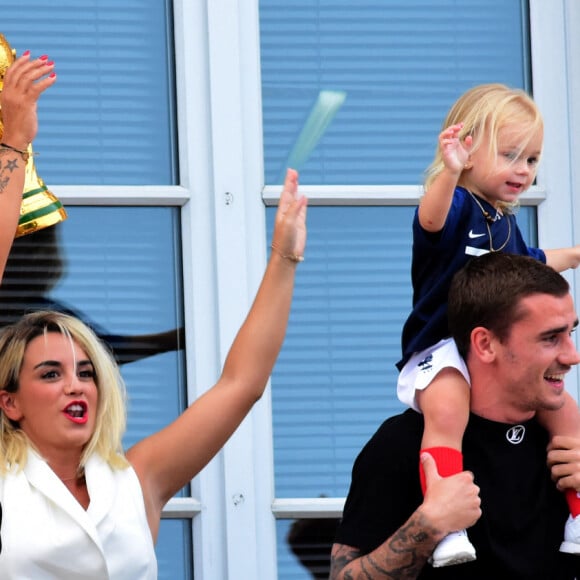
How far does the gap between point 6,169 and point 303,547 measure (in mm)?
1327

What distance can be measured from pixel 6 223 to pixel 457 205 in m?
0.98

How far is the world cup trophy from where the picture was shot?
4203mm

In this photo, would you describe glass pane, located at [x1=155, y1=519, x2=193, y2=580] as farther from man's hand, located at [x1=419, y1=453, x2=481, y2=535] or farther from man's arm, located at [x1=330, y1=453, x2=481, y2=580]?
man's hand, located at [x1=419, y1=453, x2=481, y2=535]

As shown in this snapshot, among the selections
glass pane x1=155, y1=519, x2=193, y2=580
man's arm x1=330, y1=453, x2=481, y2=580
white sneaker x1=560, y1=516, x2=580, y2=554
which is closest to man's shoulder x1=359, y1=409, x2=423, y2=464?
man's arm x1=330, y1=453, x2=481, y2=580

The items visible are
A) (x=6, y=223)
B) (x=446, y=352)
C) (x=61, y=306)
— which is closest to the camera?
(x=6, y=223)

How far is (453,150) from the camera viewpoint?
13.0 ft

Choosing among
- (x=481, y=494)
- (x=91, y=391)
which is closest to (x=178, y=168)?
(x=91, y=391)

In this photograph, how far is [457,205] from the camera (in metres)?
4.15

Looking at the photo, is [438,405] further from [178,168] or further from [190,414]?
[178,168]

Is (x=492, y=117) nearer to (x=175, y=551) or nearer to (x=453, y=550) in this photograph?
(x=453, y=550)

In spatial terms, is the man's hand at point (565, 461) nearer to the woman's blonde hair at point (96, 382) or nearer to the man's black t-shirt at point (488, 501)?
the man's black t-shirt at point (488, 501)

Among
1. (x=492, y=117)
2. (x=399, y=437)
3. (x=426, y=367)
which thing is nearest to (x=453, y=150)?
(x=492, y=117)

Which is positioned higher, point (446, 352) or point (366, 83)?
point (366, 83)

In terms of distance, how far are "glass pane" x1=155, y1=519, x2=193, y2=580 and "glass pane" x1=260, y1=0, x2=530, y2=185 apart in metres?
0.90
